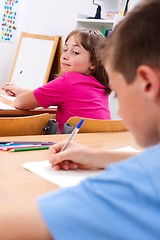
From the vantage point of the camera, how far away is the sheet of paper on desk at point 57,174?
0.96 metres

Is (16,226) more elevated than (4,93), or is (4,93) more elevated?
(16,226)

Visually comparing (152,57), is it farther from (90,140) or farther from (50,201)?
(90,140)

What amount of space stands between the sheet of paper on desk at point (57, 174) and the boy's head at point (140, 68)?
1.29 ft

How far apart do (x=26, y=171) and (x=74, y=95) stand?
105cm

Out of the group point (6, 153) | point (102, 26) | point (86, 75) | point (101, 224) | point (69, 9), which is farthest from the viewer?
point (69, 9)

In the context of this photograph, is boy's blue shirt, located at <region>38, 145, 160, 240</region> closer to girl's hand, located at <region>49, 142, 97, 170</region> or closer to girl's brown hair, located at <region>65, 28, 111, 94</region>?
girl's hand, located at <region>49, 142, 97, 170</region>

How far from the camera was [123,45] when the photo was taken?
584mm

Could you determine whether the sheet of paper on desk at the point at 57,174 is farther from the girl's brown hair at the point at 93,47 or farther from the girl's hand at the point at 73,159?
the girl's brown hair at the point at 93,47

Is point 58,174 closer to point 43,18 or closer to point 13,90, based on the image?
point 13,90

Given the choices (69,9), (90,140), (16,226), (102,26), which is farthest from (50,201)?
(69,9)

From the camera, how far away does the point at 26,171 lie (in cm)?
102

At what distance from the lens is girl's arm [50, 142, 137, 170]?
1046 mm

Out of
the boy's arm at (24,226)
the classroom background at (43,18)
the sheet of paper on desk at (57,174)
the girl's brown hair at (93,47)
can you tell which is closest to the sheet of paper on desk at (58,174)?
the sheet of paper on desk at (57,174)

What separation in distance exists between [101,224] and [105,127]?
1.19m
